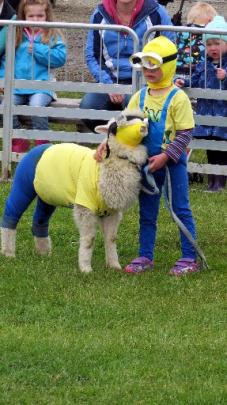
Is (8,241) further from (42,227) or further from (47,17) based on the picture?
(47,17)

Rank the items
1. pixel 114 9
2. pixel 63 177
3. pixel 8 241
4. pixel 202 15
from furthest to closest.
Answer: pixel 202 15 → pixel 114 9 → pixel 8 241 → pixel 63 177

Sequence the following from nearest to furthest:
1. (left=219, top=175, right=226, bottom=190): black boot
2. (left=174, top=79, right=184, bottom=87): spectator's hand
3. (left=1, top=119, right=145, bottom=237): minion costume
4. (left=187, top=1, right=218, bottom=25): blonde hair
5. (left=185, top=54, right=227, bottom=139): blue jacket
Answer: (left=1, top=119, right=145, bottom=237): minion costume < (left=174, top=79, right=184, bottom=87): spectator's hand < (left=185, top=54, right=227, bottom=139): blue jacket < (left=219, top=175, right=226, bottom=190): black boot < (left=187, top=1, right=218, bottom=25): blonde hair

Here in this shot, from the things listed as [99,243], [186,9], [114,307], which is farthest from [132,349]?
[186,9]

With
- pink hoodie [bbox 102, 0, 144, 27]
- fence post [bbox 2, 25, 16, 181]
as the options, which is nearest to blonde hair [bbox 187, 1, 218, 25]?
pink hoodie [bbox 102, 0, 144, 27]

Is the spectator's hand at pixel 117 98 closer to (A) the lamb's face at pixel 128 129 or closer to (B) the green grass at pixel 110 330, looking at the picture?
(B) the green grass at pixel 110 330

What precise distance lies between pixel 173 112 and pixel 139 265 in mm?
1156

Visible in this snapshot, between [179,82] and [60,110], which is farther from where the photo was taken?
[60,110]

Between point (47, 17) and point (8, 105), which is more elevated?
point (47, 17)

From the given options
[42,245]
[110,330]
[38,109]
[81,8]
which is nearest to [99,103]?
[38,109]

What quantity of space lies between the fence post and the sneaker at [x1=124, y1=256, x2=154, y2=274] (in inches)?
140

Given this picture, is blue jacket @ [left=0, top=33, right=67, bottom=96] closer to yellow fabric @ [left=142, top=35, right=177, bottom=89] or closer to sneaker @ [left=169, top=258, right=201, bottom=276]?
yellow fabric @ [left=142, top=35, right=177, bottom=89]

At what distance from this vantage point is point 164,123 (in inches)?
319

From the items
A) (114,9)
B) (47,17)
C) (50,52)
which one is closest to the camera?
(114,9)

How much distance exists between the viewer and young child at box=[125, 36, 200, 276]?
8.05m
